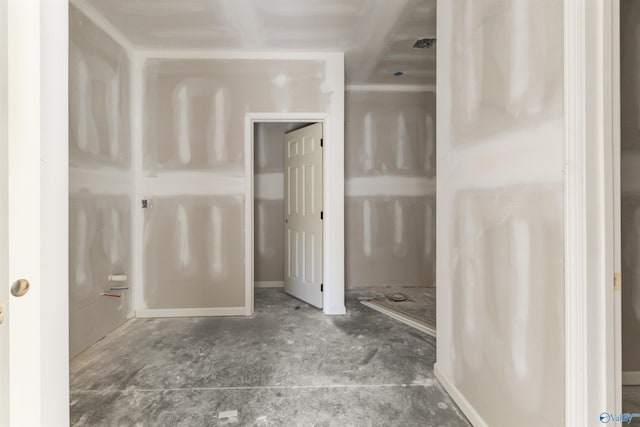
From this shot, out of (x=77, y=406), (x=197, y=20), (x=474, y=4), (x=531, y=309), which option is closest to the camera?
(x=531, y=309)

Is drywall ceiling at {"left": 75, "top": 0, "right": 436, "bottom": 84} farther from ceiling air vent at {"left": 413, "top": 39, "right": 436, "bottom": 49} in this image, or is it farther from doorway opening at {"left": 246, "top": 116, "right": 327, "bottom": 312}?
doorway opening at {"left": 246, "top": 116, "right": 327, "bottom": 312}

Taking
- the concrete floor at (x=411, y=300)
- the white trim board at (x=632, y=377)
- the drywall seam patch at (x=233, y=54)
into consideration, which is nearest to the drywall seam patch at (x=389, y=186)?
the concrete floor at (x=411, y=300)

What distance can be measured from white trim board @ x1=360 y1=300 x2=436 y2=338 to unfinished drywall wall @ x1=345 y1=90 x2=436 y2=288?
81cm

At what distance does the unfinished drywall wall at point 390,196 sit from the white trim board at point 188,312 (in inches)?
68.0

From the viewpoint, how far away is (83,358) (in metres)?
2.39

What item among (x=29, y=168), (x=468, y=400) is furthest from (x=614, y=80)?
(x=29, y=168)

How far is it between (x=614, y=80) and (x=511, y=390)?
4.07ft

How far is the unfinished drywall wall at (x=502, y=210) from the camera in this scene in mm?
1142

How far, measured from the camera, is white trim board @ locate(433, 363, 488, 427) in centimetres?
160

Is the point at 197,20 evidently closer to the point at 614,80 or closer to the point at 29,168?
the point at 29,168

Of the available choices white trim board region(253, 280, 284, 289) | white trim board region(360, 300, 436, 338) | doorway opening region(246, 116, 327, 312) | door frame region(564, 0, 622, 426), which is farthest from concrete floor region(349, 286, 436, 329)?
door frame region(564, 0, 622, 426)

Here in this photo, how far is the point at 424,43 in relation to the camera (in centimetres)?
305

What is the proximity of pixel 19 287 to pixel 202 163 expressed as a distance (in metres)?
2.61

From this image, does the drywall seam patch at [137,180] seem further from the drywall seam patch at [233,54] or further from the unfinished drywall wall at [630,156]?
the unfinished drywall wall at [630,156]
